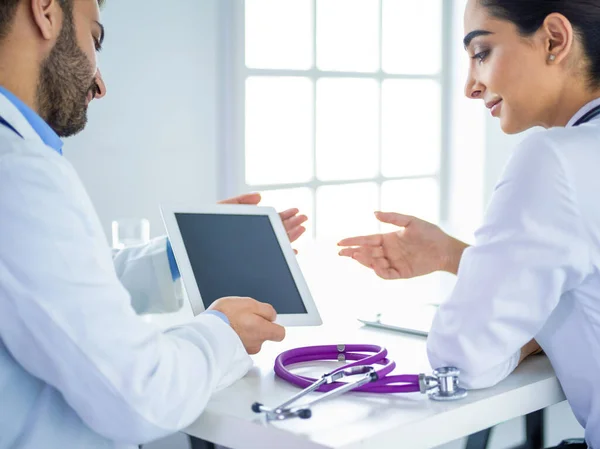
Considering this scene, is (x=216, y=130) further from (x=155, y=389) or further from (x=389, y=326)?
(x=155, y=389)

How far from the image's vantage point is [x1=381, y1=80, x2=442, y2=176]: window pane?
4.14 m

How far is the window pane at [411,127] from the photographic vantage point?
414 centimetres

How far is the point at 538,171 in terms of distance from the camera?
1.26m

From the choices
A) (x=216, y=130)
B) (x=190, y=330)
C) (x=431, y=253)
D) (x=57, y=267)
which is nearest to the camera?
(x=57, y=267)

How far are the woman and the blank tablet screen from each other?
1.07ft

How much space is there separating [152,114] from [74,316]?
6.78 feet

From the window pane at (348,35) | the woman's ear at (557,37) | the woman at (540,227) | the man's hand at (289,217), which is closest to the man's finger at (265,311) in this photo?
the woman at (540,227)

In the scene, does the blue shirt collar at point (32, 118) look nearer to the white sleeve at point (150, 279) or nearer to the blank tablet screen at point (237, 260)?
the blank tablet screen at point (237, 260)

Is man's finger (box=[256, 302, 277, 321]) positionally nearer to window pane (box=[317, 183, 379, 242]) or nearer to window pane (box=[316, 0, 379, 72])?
window pane (box=[317, 183, 379, 242])

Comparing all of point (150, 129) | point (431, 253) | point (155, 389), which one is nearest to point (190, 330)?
point (155, 389)

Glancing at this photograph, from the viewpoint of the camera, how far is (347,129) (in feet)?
12.8

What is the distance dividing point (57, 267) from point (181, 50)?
216 cm

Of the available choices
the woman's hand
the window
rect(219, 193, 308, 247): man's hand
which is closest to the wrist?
the woman's hand

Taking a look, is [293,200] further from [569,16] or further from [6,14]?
[6,14]
